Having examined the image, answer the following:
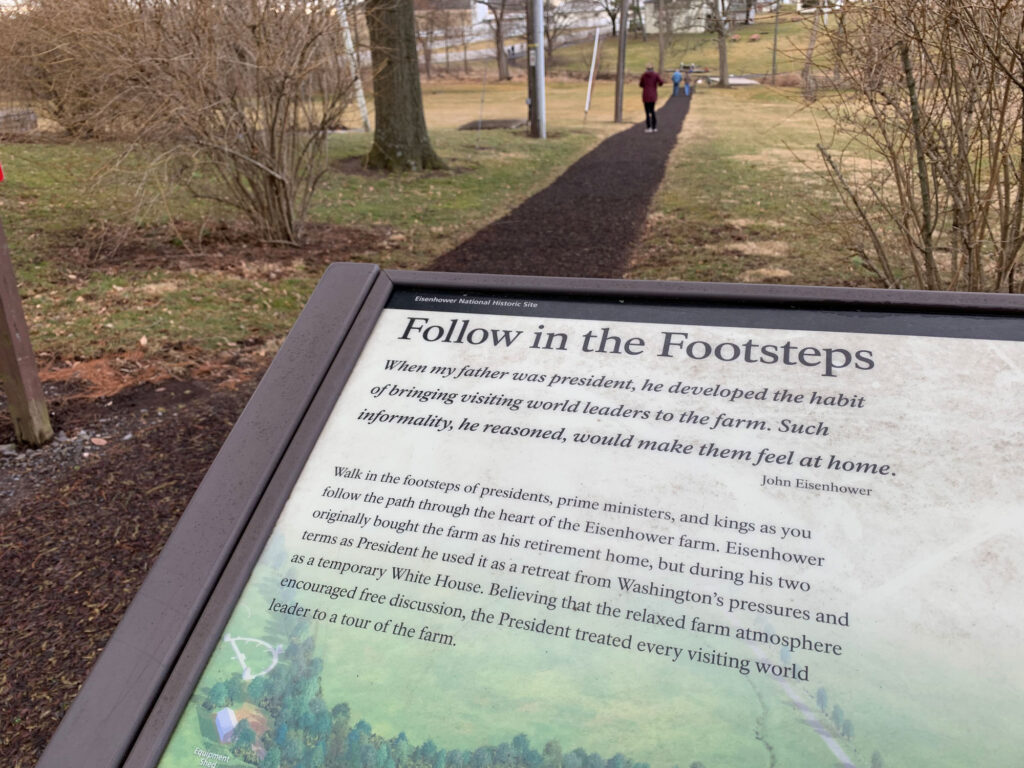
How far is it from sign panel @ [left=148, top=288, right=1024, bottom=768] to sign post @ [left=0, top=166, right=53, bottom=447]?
2.78 m

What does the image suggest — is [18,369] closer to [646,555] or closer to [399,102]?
[646,555]

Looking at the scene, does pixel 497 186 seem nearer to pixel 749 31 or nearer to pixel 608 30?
pixel 749 31

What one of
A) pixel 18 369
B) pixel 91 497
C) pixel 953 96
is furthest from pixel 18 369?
pixel 953 96

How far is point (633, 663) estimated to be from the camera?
150 cm

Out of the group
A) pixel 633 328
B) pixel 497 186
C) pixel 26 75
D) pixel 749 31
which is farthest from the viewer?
pixel 497 186

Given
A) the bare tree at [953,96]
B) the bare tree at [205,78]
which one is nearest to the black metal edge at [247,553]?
the bare tree at [953,96]

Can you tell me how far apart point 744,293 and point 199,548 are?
1.37m

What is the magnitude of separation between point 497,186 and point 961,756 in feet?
41.4

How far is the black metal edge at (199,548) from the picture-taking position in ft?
5.16

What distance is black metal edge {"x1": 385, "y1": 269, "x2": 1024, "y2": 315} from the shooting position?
190 cm

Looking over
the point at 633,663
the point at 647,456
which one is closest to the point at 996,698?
the point at 633,663

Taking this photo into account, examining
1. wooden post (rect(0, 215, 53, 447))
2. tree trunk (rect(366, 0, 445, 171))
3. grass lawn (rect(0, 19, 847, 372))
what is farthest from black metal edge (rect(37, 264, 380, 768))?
tree trunk (rect(366, 0, 445, 171))

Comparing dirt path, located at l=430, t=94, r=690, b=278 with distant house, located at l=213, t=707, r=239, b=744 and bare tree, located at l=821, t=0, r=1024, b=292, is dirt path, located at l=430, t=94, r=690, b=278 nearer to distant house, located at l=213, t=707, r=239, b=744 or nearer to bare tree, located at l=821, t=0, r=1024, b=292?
bare tree, located at l=821, t=0, r=1024, b=292

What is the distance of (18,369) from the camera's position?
4.09 m
